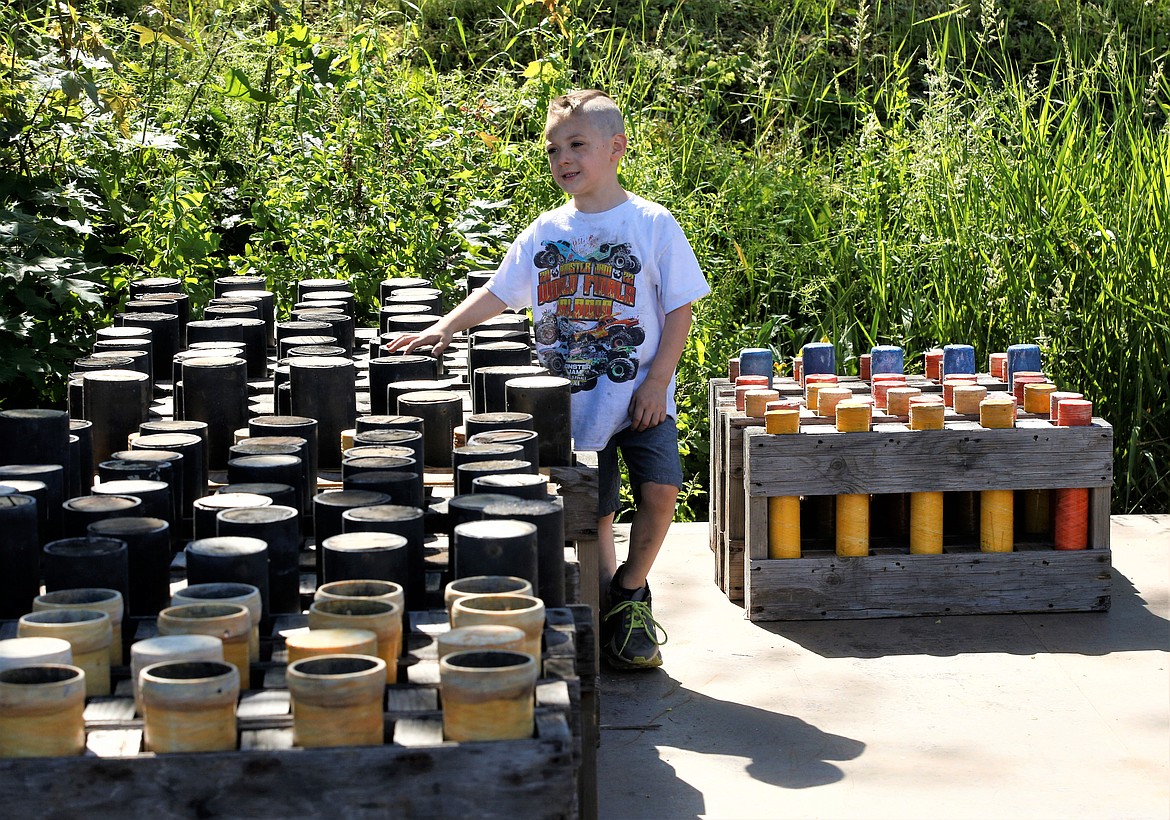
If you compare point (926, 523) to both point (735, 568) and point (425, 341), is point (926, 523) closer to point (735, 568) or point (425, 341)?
point (735, 568)

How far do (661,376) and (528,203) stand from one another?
2826 mm

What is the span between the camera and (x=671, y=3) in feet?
31.2

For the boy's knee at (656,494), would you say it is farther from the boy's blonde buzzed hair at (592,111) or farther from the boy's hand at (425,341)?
the boy's blonde buzzed hair at (592,111)

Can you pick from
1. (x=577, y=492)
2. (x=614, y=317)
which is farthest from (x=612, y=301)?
(x=577, y=492)

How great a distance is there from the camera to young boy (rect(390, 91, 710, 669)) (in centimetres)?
370

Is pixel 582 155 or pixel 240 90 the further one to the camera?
pixel 240 90

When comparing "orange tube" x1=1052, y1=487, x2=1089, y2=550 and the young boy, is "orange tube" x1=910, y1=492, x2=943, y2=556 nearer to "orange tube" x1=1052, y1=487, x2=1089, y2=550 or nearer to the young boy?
"orange tube" x1=1052, y1=487, x2=1089, y2=550

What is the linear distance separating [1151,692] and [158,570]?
2.52 meters

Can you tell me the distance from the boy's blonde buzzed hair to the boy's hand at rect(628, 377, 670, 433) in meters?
0.67

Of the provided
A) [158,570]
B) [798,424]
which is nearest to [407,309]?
[798,424]

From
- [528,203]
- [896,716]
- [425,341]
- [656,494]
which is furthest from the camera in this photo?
[528,203]

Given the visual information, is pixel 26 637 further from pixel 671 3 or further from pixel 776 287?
pixel 671 3

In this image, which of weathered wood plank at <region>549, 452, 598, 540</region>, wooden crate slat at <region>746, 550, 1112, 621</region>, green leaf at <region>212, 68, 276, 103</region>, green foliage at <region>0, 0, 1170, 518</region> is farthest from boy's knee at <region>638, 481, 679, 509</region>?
green leaf at <region>212, 68, 276, 103</region>

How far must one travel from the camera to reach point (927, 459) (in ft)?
13.2
